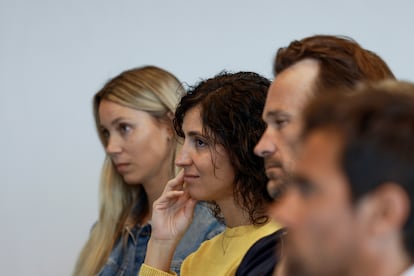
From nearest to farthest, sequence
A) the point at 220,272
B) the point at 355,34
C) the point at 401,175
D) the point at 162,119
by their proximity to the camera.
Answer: the point at 401,175
the point at 220,272
the point at 162,119
the point at 355,34

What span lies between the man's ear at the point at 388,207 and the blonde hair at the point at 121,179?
1.82 metres

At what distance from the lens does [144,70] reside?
279cm

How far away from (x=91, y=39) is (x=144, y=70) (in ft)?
1.49

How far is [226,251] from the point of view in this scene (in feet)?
6.50

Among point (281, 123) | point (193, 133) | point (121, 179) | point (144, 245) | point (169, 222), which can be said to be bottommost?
point (144, 245)

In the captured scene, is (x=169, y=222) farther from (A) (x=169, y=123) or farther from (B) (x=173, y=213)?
(A) (x=169, y=123)

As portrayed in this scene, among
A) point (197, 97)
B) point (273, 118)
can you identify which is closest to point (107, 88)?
point (197, 97)

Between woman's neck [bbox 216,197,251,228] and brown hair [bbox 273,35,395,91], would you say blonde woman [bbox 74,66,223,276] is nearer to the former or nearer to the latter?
woman's neck [bbox 216,197,251,228]

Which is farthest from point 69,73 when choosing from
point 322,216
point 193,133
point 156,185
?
point 322,216

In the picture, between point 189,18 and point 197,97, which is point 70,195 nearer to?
point 189,18

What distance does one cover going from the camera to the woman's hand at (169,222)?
7.10 ft

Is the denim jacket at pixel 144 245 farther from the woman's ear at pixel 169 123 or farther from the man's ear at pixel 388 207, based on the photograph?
the man's ear at pixel 388 207

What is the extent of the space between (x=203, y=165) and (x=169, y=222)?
28cm

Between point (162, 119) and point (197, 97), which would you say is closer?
point (197, 97)
